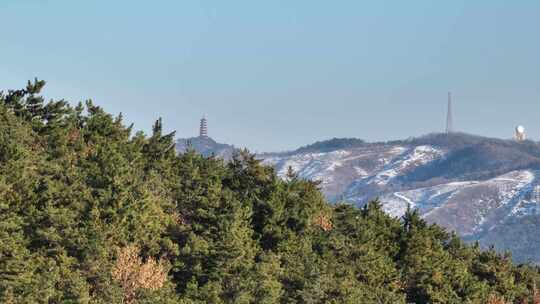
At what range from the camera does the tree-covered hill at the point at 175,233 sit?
61281mm

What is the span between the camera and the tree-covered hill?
61.3 metres

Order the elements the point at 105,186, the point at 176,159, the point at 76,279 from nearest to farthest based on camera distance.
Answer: the point at 76,279 < the point at 105,186 < the point at 176,159

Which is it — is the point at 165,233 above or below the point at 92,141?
below

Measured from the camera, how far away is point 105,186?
67188mm

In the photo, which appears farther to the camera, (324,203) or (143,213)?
(324,203)

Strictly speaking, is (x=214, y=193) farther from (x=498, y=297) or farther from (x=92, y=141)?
(x=498, y=297)

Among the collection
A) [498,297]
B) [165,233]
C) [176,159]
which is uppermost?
[176,159]

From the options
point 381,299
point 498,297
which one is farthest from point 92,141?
→ point 498,297

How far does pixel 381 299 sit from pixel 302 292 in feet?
46.1

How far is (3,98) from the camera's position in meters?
85.2

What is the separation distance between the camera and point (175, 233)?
76.4 m

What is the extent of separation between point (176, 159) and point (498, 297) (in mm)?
37557

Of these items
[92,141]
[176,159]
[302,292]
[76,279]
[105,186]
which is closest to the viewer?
[76,279]

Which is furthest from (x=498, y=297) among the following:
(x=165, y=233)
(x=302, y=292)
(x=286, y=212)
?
(x=165, y=233)
